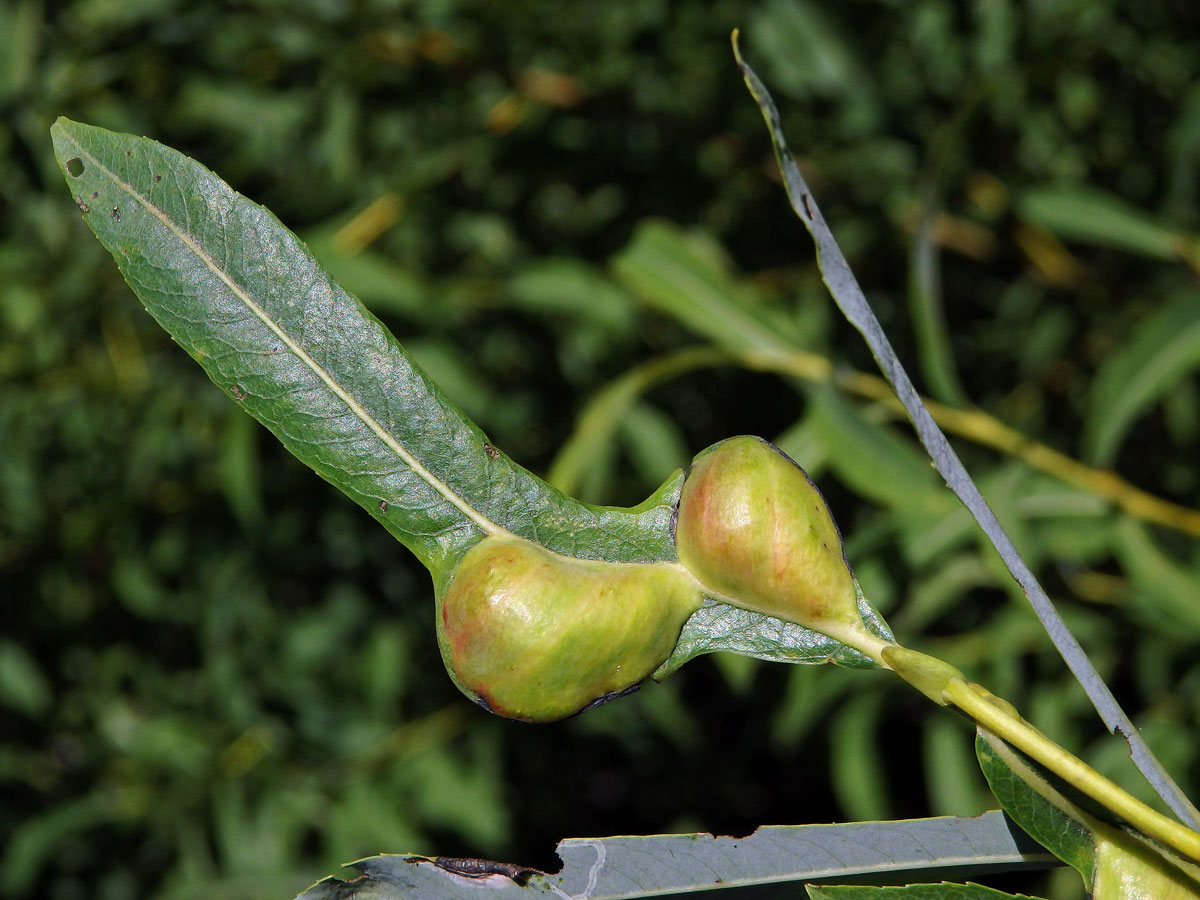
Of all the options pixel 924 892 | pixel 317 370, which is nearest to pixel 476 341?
pixel 317 370

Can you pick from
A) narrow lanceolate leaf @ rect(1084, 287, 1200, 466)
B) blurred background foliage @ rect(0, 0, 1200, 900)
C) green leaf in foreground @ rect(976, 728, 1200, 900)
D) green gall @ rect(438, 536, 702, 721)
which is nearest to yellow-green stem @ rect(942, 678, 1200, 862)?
green leaf in foreground @ rect(976, 728, 1200, 900)

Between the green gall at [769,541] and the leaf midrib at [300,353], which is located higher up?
the leaf midrib at [300,353]

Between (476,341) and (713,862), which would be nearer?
(713,862)

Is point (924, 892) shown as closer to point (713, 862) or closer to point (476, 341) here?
point (713, 862)

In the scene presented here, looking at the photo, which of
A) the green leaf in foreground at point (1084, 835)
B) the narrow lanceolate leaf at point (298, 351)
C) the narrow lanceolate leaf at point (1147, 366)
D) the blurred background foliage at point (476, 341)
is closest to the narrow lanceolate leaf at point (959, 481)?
the green leaf in foreground at point (1084, 835)

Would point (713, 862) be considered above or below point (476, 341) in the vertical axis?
above

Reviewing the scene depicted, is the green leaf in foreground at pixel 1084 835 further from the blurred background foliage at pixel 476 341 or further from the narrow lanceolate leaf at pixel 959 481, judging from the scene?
the blurred background foliage at pixel 476 341

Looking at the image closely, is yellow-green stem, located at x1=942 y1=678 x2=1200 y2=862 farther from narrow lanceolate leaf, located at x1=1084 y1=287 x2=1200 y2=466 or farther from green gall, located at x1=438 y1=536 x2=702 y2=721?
narrow lanceolate leaf, located at x1=1084 y1=287 x2=1200 y2=466
